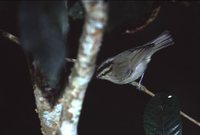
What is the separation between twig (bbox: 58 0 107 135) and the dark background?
542 mm

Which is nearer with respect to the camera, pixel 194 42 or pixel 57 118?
pixel 57 118

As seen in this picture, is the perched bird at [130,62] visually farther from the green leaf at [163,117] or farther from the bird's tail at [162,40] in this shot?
the green leaf at [163,117]

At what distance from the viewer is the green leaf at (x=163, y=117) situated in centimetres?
125

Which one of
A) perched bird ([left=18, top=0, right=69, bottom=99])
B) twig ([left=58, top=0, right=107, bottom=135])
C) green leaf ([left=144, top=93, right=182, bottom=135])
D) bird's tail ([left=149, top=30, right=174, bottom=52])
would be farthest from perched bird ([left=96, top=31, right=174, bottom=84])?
→ perched bird ([left=18, top=0, right=69, bottom=99])

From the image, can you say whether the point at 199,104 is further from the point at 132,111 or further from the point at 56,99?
the point at 56,99

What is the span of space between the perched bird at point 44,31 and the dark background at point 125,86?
74cm

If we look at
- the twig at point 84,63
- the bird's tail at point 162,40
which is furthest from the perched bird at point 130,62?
the twig at point 84,63

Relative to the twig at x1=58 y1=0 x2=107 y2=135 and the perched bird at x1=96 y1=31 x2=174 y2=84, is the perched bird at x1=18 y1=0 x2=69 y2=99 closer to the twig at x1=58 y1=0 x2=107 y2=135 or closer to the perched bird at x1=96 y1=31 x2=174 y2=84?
the twig at x1=58 y1=0 x2=107 y2=135

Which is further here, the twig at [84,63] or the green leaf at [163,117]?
the green leaf at [163,117]

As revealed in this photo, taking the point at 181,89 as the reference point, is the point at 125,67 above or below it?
above

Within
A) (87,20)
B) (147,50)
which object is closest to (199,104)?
(147,50)

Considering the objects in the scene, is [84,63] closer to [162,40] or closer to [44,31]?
[44,31]

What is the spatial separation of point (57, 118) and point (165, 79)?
781mm

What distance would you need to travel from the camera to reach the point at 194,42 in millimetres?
1538
